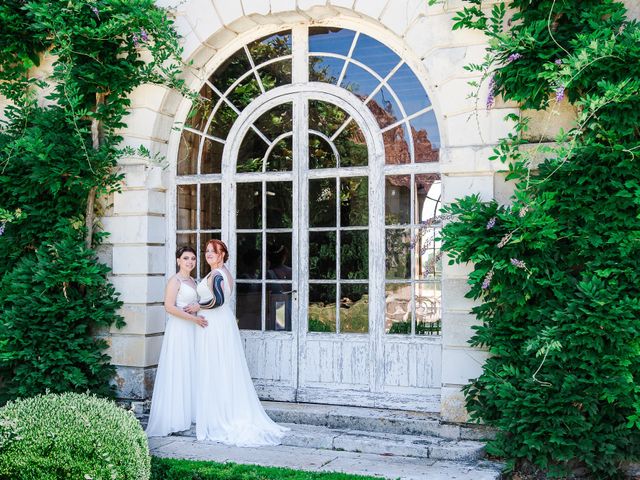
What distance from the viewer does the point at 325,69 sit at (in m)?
6.82

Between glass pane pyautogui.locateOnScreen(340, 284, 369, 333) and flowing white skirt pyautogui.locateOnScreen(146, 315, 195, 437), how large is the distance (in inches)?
53.3

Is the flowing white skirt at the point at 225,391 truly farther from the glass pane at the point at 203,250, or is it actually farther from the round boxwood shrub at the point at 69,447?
the round boxwood shrub at the point at 69,447

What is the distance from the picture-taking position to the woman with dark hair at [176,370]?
6.30 m

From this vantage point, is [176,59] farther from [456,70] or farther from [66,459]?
[66,459]

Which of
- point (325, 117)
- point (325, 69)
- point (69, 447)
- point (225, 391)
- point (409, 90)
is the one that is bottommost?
point (69, 447)

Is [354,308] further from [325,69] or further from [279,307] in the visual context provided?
[325,69]

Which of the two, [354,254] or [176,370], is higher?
[354,254]

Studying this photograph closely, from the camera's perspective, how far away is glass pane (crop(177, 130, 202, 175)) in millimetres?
7254

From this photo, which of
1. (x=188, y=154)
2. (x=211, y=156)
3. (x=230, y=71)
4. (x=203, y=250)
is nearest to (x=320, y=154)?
(x=211, y=156)

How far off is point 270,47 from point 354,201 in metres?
1.72

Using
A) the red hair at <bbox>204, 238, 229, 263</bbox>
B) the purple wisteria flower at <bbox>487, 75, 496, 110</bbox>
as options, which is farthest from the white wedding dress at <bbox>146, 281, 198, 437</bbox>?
the purple wisteria flower at <bbox>487, 75, 496, 110</bbox>

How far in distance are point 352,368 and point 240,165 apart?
2.20 m

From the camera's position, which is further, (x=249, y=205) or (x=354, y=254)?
(x=249, y=205)

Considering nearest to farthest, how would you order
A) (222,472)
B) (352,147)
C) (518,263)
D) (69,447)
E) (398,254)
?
(69,447)
(222,472)
(518,263)
(398,254)
(352,147)
